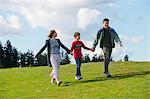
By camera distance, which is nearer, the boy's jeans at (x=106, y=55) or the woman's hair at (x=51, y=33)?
the woman's hair at (x=51, y=33)

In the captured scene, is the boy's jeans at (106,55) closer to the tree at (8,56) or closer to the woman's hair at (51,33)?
the woman's hair at (51,33)

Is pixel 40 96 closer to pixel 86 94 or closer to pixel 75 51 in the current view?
pixel 86 94

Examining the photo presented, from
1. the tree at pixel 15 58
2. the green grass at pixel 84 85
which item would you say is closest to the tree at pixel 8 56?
the tree at pixel 15 58

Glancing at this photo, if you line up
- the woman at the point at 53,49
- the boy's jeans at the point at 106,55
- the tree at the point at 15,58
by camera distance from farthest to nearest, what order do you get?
the tree at the point at 15,58, the boy's jeans at the point at 106,55, the woman at the point at 53,49

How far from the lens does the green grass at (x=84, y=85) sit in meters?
18.8

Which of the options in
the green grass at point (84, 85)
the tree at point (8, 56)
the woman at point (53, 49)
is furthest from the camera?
the tree at point (8, 56)

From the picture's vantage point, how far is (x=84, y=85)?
68.5 feet

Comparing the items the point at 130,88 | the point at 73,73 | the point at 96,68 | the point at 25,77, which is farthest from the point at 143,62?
the point at 130,88

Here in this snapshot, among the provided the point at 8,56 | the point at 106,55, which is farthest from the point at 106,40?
the point at 8,56

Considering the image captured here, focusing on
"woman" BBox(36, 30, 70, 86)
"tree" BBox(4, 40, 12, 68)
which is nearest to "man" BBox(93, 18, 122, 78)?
"woman" BBox(36, 30, 70, 86)

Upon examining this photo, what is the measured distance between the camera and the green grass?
18.8m

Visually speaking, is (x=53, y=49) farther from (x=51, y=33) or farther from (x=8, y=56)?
(x=8, y=56)

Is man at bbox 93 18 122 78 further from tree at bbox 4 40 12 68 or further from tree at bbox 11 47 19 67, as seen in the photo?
tree at bbox 11 47 19 67

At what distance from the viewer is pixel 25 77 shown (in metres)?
24.9
